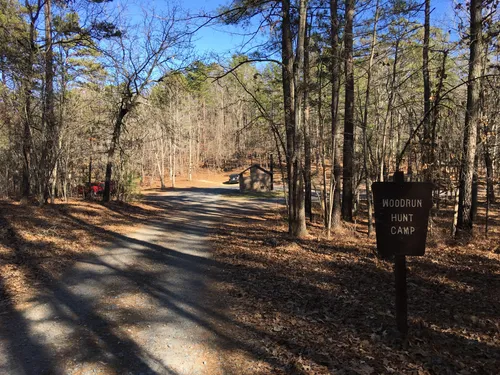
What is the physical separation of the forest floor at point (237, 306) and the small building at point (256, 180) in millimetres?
27365

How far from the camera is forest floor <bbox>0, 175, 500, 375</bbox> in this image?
12.8 ft

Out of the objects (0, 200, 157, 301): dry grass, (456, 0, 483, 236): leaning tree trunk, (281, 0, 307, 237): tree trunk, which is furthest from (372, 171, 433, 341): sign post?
(456, 0, 483, 236): leaning tree trunk

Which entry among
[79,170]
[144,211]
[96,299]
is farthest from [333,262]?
[79,170]

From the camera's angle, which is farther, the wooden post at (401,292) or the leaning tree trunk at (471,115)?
the leaning tree trunk at (471,115)

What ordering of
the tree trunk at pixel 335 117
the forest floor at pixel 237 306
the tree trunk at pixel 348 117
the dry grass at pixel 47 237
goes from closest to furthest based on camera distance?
the forest floor at pixel 237 306
the dry grass at pixel 47 237
the tree trunk at pixel 335 117
the tree trunk at pixel 348 117

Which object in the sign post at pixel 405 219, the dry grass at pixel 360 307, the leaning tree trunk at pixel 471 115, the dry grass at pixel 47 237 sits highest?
the leaning tree trunk at pixel 471 115

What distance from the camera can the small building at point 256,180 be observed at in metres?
37.8

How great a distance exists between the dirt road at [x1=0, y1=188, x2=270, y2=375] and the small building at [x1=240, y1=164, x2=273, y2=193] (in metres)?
29.7

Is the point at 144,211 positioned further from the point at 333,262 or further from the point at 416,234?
the point at 416,234

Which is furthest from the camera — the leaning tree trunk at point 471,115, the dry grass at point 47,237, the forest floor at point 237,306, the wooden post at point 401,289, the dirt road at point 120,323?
the leaning tree trunk at point 471,115

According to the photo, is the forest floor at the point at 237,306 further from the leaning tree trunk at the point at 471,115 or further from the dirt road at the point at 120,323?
the leaning tree trunk at the point at 471,115

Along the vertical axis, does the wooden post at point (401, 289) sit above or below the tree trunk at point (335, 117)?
below

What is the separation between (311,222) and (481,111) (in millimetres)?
7265

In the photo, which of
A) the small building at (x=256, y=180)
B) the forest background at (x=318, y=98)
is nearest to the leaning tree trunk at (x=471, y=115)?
the forest background at (x=318, y=98)
